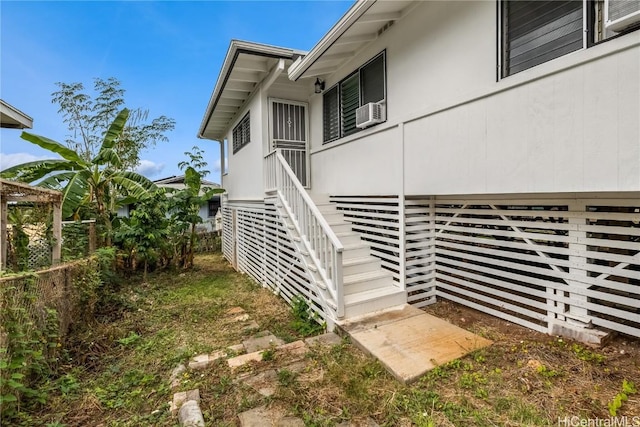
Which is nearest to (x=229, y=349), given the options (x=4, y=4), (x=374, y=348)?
(x=374, y=348)

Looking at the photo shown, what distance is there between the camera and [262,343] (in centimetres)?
415

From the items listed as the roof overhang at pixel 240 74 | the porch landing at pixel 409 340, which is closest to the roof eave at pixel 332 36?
the roof overhang at pixel 240 74

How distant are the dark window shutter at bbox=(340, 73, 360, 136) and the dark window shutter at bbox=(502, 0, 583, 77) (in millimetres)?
2908

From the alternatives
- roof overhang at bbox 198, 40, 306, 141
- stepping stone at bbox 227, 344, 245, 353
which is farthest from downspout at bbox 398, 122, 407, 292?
roof overhang at bbox 198, 40, 306, 141

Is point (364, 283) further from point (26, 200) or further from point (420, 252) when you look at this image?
point (26, 200)

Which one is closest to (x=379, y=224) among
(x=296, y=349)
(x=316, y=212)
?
(x=316, y=212)

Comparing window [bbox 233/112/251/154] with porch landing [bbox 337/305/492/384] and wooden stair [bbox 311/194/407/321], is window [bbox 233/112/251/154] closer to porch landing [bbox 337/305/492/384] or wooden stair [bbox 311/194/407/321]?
wooden stair [bbox 311/194/407/321]

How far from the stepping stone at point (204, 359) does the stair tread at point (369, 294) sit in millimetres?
1777

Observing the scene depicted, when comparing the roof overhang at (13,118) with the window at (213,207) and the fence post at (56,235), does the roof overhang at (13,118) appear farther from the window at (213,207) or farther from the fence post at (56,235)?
the window at (213,207)

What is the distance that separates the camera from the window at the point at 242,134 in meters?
8.84

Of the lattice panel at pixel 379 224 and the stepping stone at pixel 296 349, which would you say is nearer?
the stepping stone at pixel 296 349

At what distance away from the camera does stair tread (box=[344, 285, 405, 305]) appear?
→ 440cm

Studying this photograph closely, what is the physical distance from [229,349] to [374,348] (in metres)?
1.95

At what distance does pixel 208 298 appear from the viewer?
22.6 feet
